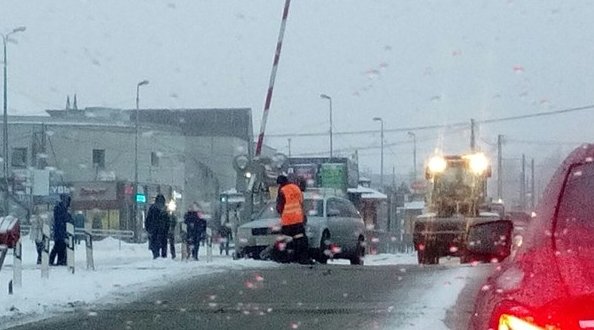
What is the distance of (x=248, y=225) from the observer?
86.5 ft

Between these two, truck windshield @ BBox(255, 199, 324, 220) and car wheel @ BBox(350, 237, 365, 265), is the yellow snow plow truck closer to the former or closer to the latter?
car wheel @ BBox(350, 237, 365, 265)

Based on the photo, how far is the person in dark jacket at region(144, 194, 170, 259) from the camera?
29594 millimetres

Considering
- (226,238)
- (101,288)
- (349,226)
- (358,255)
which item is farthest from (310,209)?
(226,238)

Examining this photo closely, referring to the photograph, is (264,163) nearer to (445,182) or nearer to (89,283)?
(445,182)

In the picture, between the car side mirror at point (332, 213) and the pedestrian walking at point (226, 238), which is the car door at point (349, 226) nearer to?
the car side mirror at point (332, 213)

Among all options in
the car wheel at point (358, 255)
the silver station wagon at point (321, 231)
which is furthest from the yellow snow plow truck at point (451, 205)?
the silver station wagon at point (321, 231)

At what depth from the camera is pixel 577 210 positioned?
4.91 meters

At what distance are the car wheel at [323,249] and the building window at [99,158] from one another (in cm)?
5374

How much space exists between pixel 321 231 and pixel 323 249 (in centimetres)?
39

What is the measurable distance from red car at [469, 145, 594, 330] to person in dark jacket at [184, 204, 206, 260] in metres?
25.6

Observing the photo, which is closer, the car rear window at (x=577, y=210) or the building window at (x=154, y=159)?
the car rear window at (x=577, y=210)

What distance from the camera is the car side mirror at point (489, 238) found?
5.60 m

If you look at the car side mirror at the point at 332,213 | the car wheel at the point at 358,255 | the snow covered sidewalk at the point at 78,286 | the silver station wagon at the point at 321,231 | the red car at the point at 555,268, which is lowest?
the car wheel at the point at 358,255

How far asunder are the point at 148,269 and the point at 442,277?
16.5ft
